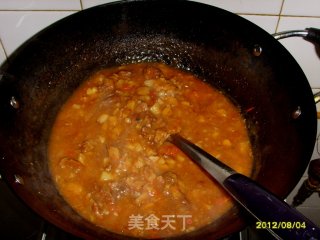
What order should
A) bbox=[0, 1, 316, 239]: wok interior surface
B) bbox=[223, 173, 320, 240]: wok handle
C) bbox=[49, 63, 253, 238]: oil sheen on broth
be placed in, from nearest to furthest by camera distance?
bbox=[223, 173, 320, 240]: wok handle < bbox=[0, 1, 316, 239]: wok interior surface < bbox=[49, 63, 253, 238]: oil sheen on broth

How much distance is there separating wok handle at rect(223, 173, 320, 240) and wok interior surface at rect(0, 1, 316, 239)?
162mm

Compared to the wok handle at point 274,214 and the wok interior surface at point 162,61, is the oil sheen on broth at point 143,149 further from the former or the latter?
the wok handle at point 274,214

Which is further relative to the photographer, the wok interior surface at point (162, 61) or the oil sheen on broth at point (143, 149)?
the oil sheen on broth at point (143, 149)

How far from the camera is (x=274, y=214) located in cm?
95

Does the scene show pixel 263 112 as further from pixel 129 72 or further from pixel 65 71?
pixel 65 71

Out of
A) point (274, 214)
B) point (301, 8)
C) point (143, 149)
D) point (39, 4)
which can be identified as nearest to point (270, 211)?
point (274, 214)

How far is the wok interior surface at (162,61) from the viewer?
1310 millimetres

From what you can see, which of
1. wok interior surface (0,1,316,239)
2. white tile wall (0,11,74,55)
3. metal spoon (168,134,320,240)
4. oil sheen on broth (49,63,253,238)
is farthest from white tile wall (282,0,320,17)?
white tile wall (0,11,74,55)

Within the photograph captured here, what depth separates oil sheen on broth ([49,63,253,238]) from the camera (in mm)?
1442

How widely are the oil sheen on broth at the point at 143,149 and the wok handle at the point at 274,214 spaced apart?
42 centimetres

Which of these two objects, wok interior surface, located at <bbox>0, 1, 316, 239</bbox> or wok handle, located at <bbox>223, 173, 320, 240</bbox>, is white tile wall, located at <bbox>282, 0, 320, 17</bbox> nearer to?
wok interior surface, located at <bbox>0, 1, 316, 239</bbox>

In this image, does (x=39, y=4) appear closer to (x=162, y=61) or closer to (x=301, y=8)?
(x=162, y=61)

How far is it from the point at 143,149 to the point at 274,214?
2.54 feet

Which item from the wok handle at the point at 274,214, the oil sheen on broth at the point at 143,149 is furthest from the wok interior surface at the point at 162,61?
the wok handle at the point at 274,214
